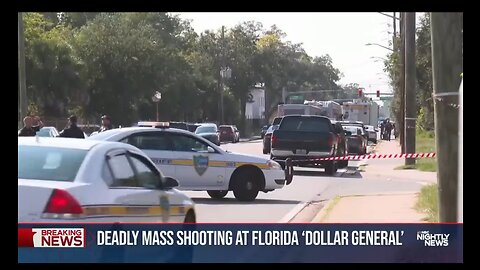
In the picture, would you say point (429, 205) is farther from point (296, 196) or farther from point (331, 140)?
point (331, 140)

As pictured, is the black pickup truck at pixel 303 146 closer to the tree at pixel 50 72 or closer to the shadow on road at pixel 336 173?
the shadow on road at pixel 336 173

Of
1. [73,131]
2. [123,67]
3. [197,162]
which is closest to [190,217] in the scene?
[197,162]

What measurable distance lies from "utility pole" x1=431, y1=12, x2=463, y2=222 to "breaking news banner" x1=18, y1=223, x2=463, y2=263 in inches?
19.7

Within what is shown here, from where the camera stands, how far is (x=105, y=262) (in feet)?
25.0

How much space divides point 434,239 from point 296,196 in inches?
332

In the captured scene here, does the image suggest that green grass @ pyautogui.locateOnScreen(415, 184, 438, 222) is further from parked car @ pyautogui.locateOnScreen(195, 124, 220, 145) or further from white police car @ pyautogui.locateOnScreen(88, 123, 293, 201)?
parked car @ pyautogui.locateOnScreen(195, 124, 220, 145)

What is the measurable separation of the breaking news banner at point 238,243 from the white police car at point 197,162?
5.47 metres

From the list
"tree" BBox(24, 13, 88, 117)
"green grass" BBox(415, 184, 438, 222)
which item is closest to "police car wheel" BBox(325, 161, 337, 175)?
"green grass" BBox(415, 184, 438, 222)

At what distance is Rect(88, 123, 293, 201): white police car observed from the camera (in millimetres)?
15460

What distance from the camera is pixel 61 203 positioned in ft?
23.0
